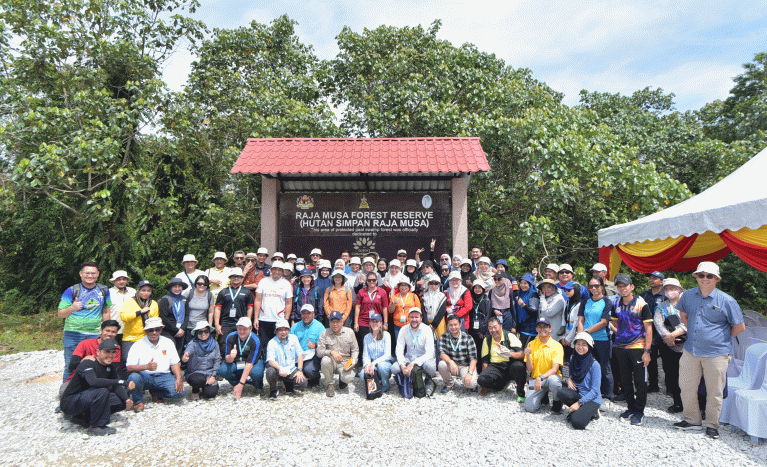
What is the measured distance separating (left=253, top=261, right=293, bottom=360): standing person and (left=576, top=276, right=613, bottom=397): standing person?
4.17m

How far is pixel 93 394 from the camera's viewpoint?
15.7ft

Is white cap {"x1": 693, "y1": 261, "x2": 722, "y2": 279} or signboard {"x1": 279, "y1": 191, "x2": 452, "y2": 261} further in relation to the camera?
signboard {"x1": 279, "y1": 191, "x2": 452, "y2": 261}

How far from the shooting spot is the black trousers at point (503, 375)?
19.2ft

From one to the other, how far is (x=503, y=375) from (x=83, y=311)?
548cm

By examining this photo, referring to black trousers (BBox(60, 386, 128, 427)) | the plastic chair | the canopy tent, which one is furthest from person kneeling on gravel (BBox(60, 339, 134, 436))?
the canopy tent

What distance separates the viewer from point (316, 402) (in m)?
5.77

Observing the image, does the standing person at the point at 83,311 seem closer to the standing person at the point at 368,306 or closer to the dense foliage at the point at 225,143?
the standing person at the point at 368,306

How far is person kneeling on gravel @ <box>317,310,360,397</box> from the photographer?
20.3 feet

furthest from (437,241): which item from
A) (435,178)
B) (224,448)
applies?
(224,448)

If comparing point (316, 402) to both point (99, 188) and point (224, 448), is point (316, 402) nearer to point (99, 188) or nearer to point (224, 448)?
point (224, 448)

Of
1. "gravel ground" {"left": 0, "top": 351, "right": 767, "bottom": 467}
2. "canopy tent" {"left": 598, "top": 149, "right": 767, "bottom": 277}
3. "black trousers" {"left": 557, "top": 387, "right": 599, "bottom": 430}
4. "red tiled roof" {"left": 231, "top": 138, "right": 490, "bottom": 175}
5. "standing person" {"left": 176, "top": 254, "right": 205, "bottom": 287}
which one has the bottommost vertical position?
"gravel ground" {"left": 0, "top": 351, "right": 767, "bottom": 467}

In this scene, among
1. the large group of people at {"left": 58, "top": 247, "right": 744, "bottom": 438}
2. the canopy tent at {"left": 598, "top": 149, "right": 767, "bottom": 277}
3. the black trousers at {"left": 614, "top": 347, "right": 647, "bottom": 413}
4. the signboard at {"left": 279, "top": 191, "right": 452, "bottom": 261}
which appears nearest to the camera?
the large group of people at {"left": 58, "top": 247, "right": 744, "bottom": 438}

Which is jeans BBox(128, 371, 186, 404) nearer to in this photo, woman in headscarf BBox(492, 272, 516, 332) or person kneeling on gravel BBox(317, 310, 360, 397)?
person kneeling on gravel BBox(317, 310, 360, 397)

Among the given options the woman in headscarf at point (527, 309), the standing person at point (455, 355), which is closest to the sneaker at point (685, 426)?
the woman in headscarf at point (527, 309)
